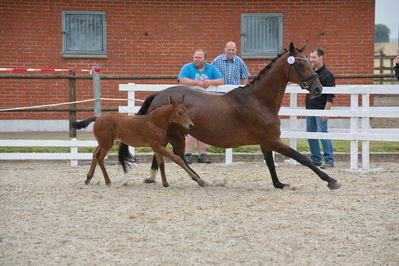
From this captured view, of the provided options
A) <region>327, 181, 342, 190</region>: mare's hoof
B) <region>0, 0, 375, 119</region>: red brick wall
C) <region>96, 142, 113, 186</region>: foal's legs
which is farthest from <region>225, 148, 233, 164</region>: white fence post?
<region>0, 0, 375, 119</region>: red brick wall

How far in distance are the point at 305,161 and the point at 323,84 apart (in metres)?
2.97

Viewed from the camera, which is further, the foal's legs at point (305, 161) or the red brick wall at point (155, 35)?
the red brick wall at point (155, 35)

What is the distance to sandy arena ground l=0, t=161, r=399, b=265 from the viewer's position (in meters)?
5.17

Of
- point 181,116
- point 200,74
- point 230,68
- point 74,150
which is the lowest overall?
point 74,150

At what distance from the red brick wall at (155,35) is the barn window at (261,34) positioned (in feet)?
0.45

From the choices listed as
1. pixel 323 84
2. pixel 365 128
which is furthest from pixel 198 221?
pixel 323 84

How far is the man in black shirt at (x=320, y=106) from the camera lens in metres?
11.1

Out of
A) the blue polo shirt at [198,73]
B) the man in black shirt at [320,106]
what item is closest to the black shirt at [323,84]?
the man in black shirt at [320,106]

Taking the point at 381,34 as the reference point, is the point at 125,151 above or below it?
below

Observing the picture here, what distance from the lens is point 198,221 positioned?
6426mm

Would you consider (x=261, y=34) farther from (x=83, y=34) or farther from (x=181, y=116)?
(x=181, y=116)

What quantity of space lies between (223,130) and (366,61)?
30.5 feet

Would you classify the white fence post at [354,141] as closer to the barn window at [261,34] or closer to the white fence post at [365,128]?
the white fence post at [365,128]

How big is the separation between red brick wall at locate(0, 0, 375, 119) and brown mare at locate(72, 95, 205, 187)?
24.8 feet
